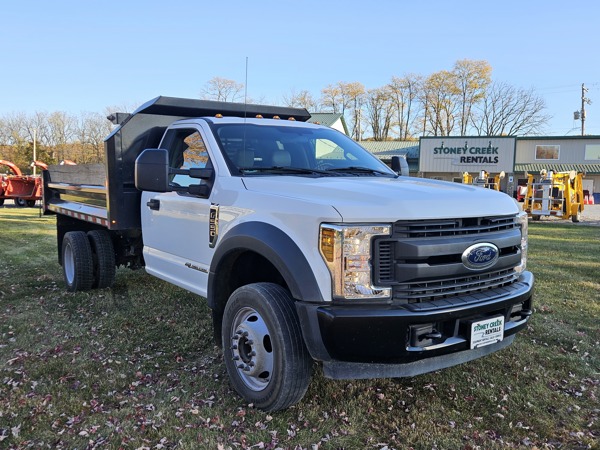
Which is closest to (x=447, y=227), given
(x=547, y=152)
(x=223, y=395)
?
(x=223, y=395)

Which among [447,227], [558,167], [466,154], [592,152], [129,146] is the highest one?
[592,152]

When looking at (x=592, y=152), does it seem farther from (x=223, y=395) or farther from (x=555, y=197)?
(x=223, y=395)

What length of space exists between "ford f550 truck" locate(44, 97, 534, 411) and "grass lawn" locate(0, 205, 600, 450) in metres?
0.33

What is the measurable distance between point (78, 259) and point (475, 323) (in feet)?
16.1

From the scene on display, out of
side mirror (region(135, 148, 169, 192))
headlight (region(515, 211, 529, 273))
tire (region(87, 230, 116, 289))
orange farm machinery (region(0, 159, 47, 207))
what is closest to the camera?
headlight (region(515, 211, 529, 273))

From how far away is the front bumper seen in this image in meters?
2.68

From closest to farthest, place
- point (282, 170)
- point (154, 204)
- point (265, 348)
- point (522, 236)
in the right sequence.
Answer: point (265, 348)
point (522, 236)
point (282, 170)
point (154, 204)

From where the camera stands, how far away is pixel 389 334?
2.69 meters

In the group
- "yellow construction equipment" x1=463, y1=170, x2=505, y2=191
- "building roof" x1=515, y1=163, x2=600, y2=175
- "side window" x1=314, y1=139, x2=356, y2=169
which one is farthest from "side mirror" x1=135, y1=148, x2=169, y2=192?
"building roof" x1=515, y1=163, x2=600, y2=175

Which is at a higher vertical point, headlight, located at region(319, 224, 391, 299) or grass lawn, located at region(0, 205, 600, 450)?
headlight, located at region(319, 224, 391, 299)

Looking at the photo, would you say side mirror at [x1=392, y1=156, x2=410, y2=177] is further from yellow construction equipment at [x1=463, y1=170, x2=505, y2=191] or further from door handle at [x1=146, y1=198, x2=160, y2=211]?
yellow construction equipment at [x1=463, y1=170, x2=505, y2=191]

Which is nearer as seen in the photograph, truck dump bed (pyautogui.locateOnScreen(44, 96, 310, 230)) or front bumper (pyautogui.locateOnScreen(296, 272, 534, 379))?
front bumper (pyautogui.locateOnScreen(296, 272, 534, 379))

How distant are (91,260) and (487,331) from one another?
4895 millimetres

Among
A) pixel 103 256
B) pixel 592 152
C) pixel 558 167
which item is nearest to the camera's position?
pixel 103 256
